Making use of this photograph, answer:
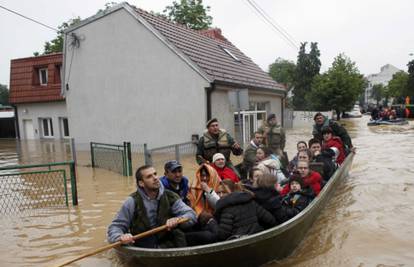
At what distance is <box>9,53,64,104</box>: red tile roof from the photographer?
20.8 m

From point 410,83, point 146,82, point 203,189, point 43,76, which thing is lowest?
point 203,189

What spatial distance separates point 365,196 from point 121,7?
1115 cm

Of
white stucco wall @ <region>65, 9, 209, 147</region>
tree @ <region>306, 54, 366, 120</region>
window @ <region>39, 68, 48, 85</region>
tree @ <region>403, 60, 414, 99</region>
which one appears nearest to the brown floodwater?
white stucco wall @ <region>65, 9, 209, 147</region>

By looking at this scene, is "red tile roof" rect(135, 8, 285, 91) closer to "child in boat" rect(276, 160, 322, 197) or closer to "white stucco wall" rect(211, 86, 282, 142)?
"white stucco wall" rect(211, 86, 282, 142)

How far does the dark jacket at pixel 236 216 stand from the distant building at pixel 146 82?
335 inches

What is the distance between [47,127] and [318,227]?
2003 cm

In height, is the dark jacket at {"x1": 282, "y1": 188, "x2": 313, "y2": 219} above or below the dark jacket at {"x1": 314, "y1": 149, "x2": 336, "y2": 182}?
below

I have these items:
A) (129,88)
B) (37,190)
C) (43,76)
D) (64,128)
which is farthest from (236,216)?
(43,76)

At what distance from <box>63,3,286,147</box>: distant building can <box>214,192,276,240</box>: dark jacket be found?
8521 mm

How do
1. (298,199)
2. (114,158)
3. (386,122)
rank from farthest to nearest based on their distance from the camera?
(386,122) → (114,158) → (298,199)

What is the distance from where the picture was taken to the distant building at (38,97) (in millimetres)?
20734

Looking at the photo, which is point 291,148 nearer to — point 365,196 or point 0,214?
point 365,196

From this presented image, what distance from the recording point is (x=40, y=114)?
70.6ft

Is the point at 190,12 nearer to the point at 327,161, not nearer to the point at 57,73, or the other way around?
the point at 57,73
